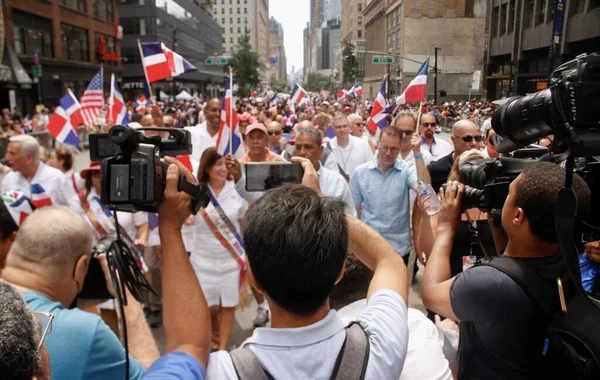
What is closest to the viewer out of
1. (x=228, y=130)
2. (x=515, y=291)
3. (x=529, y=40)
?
(x=515, y=291)

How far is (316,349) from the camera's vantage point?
4.11 ft

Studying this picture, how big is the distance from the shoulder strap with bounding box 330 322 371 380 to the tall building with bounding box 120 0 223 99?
4174 cm

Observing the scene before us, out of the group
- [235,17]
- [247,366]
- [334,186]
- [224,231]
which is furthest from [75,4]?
[235,17]

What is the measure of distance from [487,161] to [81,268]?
1812 millimetres

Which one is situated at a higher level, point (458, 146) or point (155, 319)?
point (458, 146)

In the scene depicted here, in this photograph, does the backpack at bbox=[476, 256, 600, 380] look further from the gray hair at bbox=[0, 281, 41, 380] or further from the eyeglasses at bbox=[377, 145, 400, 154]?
the eyeglasses at bbox=[377, 145, 400, 154]

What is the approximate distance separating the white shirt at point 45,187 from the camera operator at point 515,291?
13.7 feet

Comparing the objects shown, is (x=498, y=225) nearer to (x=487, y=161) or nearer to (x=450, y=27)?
(x=487, y=161)

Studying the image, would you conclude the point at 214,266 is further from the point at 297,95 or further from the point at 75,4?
the point at 75,4

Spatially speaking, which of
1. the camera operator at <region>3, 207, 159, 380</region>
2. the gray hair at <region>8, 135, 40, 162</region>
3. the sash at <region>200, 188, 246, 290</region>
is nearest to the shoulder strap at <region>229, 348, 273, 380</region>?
the camera operator at <region>3, 207, 159, 380</region>

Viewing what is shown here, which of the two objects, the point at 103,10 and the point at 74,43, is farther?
the point at 103,10

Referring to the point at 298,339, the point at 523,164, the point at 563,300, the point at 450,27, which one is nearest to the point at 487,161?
the point at 523,164

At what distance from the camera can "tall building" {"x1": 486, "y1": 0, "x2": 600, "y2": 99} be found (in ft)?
A: 87.2

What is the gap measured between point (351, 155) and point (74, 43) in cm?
3523
